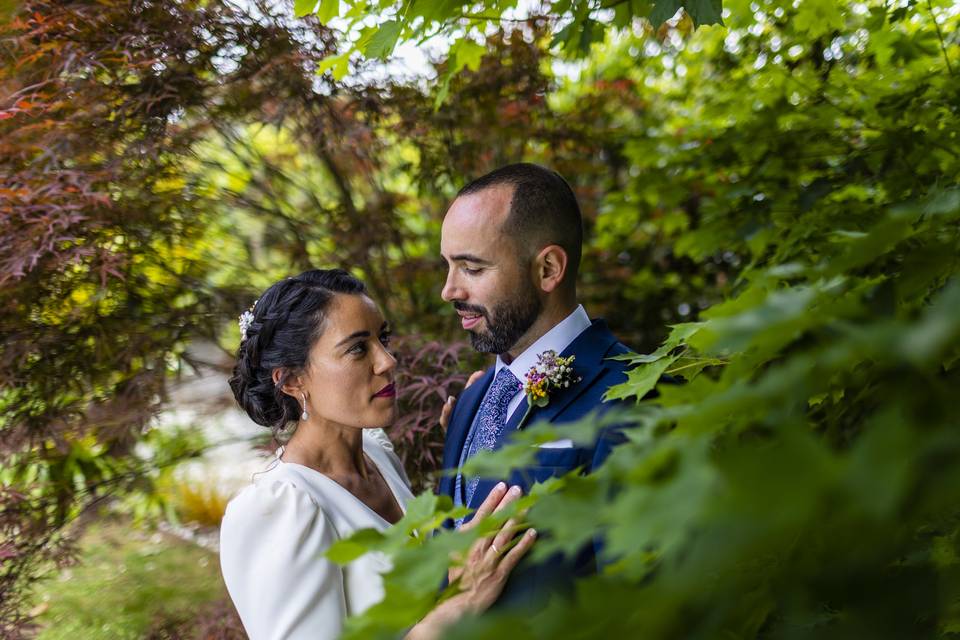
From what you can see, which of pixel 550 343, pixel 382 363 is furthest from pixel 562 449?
pixel 382 363

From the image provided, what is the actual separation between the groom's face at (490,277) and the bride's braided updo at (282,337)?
0.35 metres

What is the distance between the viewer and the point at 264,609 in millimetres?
2021

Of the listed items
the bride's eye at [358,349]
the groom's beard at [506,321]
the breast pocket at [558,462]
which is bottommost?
the breast pocket at [558,462]

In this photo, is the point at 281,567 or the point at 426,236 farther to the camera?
the point at 426,236

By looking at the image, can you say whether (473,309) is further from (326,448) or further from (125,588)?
(125,588)

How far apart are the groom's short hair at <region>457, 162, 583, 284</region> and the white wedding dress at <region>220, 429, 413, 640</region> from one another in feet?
2.86

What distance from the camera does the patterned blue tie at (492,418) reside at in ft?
7.89

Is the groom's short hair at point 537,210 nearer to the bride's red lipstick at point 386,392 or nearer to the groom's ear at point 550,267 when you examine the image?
the groom's ear at point 550,267

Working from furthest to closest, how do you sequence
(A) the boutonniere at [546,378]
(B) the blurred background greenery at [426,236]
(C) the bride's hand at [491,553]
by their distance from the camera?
(A) the boutonniere at [546,378]
(C) the bride's hand at [491,553]
(B) the blurred background greenery at [426,236]

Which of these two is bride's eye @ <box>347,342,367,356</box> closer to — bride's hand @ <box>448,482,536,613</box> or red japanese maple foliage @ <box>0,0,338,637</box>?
bride's hand @ <box>448,482,536,613</box>

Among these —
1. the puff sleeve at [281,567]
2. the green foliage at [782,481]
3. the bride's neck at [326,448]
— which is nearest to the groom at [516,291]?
the bride's neck at [326,448]

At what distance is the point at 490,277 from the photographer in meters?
2.35

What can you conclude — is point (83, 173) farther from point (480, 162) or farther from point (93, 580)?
point (93, 580)

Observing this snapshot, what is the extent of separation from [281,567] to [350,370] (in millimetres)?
594
